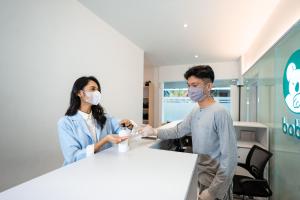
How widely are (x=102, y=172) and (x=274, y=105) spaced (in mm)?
A: 2337

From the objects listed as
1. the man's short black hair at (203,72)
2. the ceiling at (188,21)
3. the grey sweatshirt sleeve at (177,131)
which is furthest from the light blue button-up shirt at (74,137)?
the ceiling at (188,21)

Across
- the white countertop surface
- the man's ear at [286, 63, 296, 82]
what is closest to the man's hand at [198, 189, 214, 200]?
the white countertop surface

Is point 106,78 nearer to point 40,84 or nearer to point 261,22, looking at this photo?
point 40,84

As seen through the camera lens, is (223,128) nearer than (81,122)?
Yes

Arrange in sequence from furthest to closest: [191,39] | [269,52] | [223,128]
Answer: [191,39] → [269,52] → [223,128]

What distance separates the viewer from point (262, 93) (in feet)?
9.52

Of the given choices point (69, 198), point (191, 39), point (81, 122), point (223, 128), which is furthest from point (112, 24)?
point (69, 198)

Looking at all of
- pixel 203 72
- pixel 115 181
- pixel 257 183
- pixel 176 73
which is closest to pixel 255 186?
pixel 257 183

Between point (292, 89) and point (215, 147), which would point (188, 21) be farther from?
point (215, 147)

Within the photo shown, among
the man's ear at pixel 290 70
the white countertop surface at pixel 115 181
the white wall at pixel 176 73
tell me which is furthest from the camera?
the white wall at pixel 176 73

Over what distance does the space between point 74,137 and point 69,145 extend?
0.24ft

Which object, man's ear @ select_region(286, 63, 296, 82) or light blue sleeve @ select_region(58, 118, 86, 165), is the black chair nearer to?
man's ear @ select_region(286, 63, 296, 82)

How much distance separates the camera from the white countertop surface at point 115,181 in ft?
1.97

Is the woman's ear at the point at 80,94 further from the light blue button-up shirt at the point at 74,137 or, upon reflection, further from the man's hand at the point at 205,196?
the man's hand at the point at 205,196
